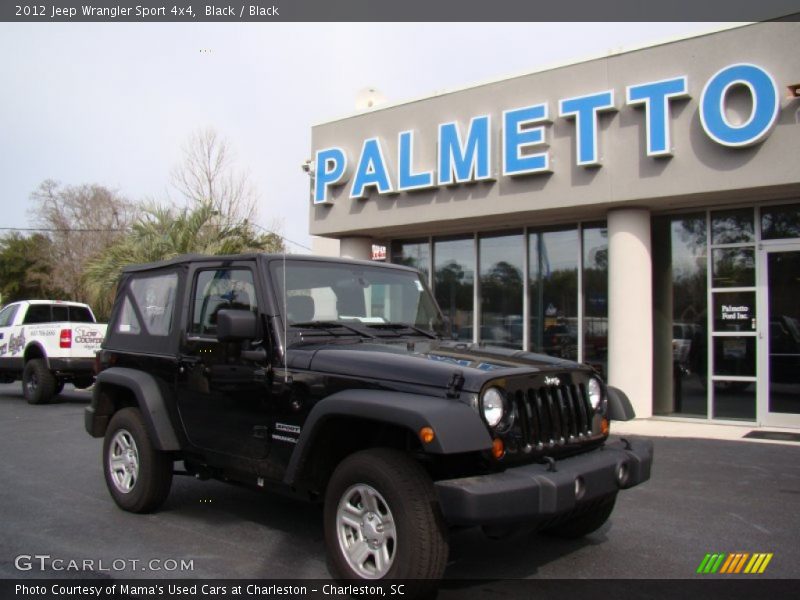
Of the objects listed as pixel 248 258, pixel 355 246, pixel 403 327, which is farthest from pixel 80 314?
pixel 403 327

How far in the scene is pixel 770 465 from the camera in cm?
755

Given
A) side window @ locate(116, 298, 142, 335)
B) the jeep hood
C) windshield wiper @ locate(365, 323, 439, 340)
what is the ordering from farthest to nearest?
side window @ locate(116, 298, 142, 335) < windshield wiper @ locate(365, 323, 439, 340) < the jeep hood

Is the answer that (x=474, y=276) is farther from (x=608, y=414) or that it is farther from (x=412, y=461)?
(x=412, y=461)

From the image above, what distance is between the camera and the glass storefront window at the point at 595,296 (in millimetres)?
11938

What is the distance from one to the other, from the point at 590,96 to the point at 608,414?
7686 mm

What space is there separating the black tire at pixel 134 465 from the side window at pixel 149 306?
27.0 inches

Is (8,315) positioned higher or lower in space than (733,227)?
lower

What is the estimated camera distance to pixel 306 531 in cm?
500

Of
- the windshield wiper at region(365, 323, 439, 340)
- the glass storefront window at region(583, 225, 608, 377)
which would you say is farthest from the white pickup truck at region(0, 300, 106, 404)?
the windshield wiper at region(365, 323, 439, 340)

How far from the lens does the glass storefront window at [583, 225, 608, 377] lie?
39.2ft

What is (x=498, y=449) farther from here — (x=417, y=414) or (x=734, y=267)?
(x=734, y=267)

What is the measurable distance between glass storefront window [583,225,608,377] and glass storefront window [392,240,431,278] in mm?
3404

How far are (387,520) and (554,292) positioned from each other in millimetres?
9486

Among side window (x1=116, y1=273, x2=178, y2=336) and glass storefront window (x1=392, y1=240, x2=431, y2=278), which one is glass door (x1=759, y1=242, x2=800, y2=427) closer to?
glass storefront window (x1=392, y1=240, x2=431, y2=278)
